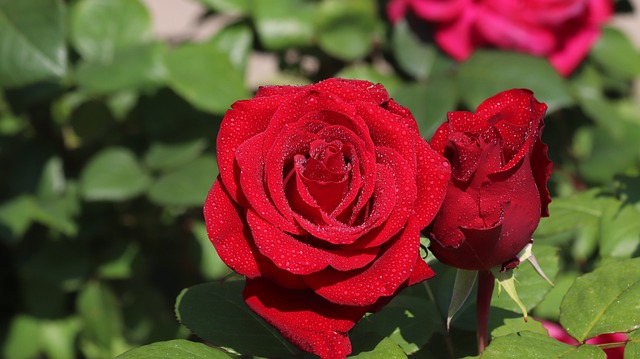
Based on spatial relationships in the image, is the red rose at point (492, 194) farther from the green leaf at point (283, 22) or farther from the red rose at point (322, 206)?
the green leaf at point (283, 22)

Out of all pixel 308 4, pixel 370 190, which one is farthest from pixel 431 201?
pixel 308 4

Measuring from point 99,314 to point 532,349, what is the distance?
1.15 metres

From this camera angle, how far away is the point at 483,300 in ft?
2.52

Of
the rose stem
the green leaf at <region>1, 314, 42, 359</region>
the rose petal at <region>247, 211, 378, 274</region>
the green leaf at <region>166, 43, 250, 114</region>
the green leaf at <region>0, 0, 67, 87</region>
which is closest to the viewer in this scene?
the rose petal at <region>247, 211, 378, 274</region>

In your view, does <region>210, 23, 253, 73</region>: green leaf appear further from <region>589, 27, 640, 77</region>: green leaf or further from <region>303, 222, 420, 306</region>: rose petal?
<region>303, 222, 420, 306</region>: rose petal

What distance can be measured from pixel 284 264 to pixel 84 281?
115 centimetres

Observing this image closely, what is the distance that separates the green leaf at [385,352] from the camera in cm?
73

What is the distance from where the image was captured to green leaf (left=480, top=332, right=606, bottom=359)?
721 mm

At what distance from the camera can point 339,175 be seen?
687mm

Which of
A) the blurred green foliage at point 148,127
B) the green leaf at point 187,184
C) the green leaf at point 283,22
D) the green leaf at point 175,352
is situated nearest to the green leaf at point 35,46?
the blurred green foliage at point 148,127

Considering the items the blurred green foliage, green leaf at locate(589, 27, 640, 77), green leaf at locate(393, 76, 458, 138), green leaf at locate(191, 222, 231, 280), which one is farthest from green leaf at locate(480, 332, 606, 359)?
green leaf at locate(589, 27, 640, 77)

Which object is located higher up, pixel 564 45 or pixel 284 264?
pixel 284 264

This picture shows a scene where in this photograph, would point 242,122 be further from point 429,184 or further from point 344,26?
point 344,26

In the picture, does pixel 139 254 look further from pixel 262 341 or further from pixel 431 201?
pixel 431 201
